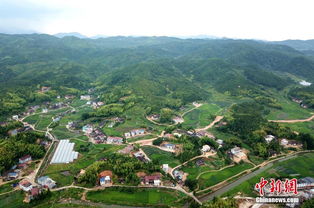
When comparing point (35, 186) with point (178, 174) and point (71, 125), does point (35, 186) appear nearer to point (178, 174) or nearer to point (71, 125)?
point (178, 174)

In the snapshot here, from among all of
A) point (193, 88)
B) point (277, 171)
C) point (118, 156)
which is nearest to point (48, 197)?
point (118, 156)

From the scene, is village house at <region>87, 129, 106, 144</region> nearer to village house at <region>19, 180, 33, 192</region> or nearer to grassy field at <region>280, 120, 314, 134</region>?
village house at <region>19, 180, 33, 192</region>

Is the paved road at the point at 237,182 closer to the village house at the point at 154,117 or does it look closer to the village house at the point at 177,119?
the village house at the point at 177,119

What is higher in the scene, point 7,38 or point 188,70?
point 7,38

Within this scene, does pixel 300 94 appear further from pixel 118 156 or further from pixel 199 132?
pixel 118 156

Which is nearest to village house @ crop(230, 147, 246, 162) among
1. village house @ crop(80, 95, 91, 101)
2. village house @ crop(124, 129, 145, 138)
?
village house @ crop(124, 129, 145, 138)

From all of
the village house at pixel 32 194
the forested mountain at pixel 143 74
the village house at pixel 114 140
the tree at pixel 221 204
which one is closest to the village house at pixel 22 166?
the village house at pixel 32 194

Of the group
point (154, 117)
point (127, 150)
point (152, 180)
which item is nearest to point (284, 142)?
point (152, 180)
